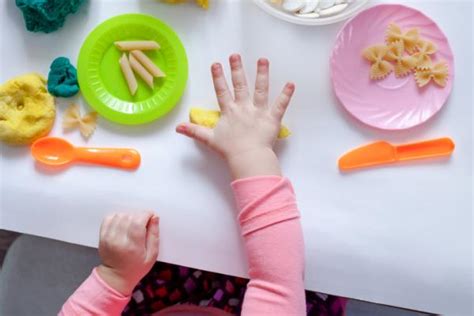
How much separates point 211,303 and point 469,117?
0.41m

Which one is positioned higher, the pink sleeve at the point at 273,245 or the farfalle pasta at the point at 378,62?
the farfalle pasta at the point at 378,62

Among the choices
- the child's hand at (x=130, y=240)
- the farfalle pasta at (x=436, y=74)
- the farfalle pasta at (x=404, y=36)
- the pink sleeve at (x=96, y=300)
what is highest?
the farfalle pasta at (x=404, y=36)

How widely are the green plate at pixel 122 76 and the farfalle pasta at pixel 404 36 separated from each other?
0.22 m

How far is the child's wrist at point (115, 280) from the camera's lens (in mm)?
574

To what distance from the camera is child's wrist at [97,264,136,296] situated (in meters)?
0.57

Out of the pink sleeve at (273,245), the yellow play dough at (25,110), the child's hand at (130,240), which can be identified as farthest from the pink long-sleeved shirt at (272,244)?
the yellow play dough at (25,110)

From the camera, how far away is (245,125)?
534mm

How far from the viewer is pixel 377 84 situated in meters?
0.54

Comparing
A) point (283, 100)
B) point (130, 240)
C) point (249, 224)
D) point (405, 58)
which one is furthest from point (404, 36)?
point (130, 240)

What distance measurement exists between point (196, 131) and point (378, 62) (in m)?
0.20

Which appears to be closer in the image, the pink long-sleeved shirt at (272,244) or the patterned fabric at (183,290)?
the pink long-sleeved shirt at (272,244)

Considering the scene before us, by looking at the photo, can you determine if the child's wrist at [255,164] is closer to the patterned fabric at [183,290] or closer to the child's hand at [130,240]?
the child's hand at [130,240]

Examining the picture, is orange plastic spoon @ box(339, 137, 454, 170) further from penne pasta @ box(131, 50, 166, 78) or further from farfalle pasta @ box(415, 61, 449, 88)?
Answer: penne pasta @ box(131, 50, 166, 78)

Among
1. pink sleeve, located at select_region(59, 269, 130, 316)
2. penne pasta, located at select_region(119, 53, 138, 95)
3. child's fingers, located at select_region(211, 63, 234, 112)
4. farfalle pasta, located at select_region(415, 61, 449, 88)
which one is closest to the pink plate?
farfalle pasta, located at select_region(415, 61, 449, 88)
